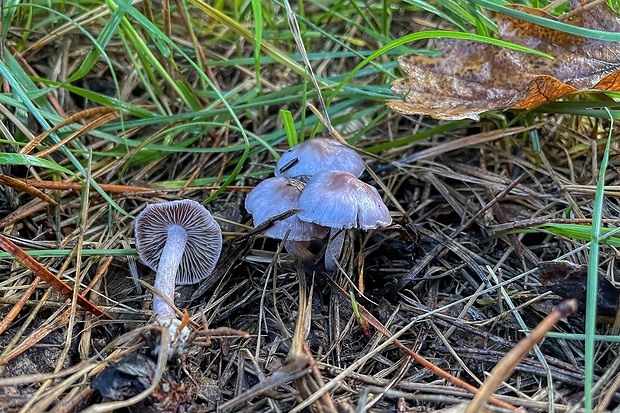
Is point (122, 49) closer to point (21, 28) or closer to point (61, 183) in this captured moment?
point (21, 28)

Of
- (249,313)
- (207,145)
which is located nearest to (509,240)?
(249,313)

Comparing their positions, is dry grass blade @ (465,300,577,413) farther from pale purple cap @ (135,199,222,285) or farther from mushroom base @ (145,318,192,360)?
pale purple cap @ (135,199,222,285)

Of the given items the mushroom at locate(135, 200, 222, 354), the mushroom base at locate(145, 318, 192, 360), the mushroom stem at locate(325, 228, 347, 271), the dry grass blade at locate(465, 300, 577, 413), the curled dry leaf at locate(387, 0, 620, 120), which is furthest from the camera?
the curled dry leaf at locate(387, 0, 620, 120)

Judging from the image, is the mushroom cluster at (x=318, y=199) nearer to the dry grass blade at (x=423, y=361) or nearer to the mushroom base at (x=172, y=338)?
the dry grass blade at (x=423, y=361)

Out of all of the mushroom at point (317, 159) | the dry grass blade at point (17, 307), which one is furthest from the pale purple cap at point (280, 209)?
the dry grass blade at point (17, 307)

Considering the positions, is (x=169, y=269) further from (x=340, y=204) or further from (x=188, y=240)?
(x=340, y=204)

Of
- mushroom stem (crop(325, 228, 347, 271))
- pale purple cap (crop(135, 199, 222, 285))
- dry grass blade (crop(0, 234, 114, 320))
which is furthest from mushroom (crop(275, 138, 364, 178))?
dry grass blade (crop(0, 234, 114, 320))

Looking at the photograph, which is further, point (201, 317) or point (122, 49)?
point (122, 49)
